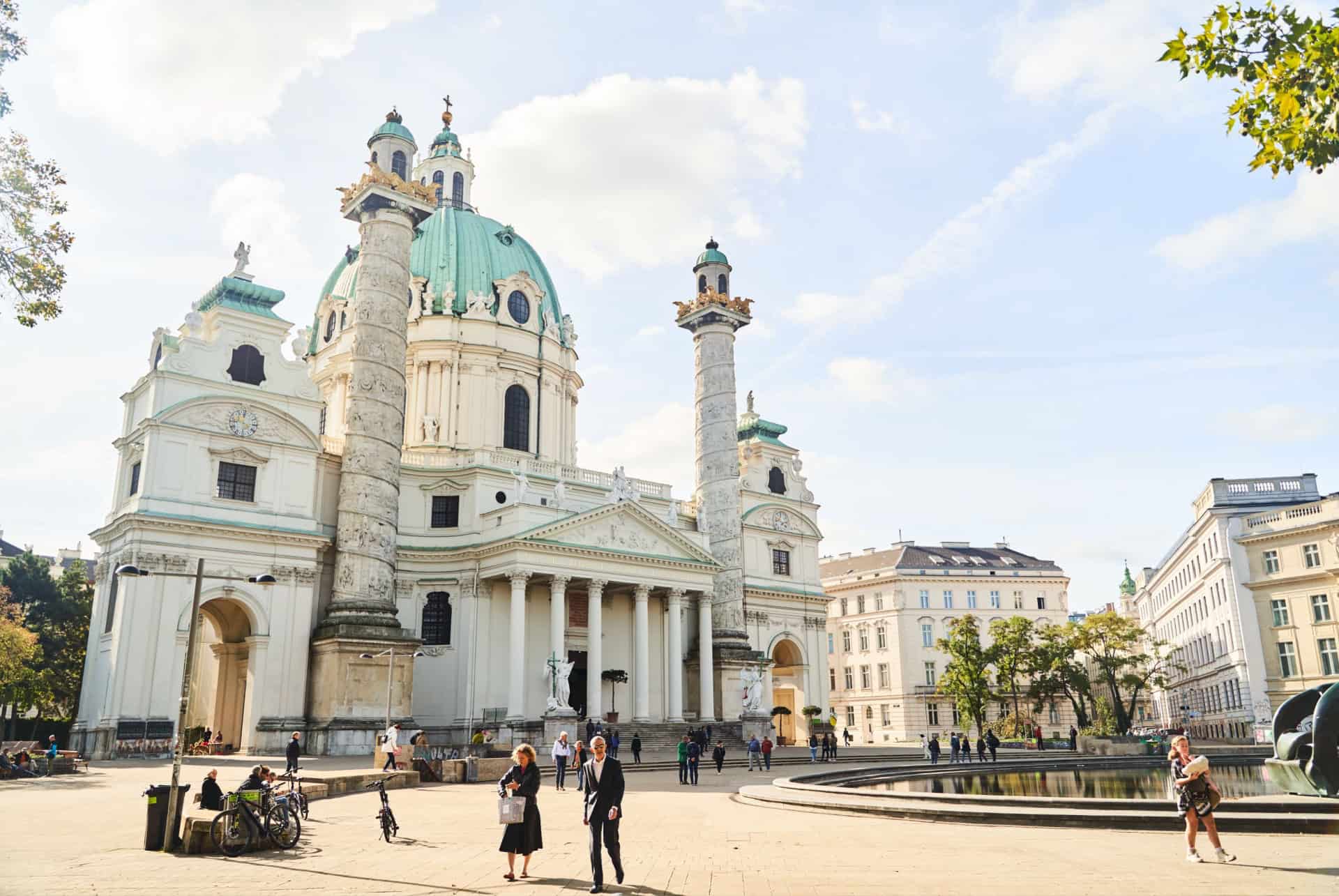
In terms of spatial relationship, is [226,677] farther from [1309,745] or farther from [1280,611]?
[1280,611]

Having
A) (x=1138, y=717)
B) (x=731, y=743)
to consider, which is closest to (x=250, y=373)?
(x=731, y=743)

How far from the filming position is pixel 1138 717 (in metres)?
103

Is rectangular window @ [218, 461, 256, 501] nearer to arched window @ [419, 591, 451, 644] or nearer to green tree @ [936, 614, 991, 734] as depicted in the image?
arched window @ [419, 591, 451, 644]

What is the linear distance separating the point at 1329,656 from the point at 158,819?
171ft

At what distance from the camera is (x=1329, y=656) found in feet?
159

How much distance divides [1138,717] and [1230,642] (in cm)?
5492

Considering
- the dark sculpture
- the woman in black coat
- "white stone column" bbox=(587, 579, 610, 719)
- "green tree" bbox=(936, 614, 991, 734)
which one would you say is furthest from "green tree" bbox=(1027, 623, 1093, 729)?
the woman in black coat

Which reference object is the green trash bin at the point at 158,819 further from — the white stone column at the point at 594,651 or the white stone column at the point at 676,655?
the white stone column at the point at 676,655

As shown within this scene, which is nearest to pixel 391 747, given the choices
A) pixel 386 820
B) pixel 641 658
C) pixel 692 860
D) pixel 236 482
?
pixel 386 820

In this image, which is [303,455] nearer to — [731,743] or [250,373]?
[250,373]

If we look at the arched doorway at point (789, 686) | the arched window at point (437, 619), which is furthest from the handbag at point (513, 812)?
the arched doorway at point (789, 686)

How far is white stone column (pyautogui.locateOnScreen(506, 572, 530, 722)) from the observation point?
43.4m

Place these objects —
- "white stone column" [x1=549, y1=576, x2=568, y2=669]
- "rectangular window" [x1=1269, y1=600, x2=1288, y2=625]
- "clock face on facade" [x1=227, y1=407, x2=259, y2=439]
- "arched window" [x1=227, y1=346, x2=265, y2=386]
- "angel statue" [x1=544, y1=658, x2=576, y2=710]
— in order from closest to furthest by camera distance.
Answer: "clock face on facade" [x1=227, y1=407, x2=259, y2=439] → "angel statue" [x1=544, y1=658, x2=576, y2=710] → "arched window" [x1=227, y1=346, x2=265, y2=386] → "white stone column" [x1=549, y1=576, x2=568, y2=669] → "rectangular window" [x1=1269, y1=600, x2=1288, y2=625]

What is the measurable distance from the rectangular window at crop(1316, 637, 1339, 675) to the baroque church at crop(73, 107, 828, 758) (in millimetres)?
25425
